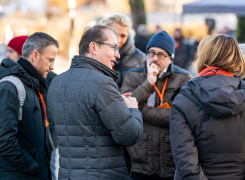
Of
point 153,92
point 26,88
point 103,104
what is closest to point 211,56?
point 103,104

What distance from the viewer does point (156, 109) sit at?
2998 millimetres

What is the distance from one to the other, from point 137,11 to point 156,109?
965 centimetres

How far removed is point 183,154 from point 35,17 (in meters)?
31.6

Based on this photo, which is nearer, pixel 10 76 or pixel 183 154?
pixel 183 154

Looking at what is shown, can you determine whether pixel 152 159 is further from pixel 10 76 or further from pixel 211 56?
pixel 10 76

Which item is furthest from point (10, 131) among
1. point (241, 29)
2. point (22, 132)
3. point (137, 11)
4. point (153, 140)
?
point (241, 29)

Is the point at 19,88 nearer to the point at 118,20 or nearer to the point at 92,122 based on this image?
the point at 92,122

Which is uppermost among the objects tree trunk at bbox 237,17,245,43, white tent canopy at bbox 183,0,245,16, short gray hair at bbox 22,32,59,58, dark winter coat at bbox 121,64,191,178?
short gray hair at bbox 22,32,59,58

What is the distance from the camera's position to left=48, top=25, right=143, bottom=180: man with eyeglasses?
2049mm

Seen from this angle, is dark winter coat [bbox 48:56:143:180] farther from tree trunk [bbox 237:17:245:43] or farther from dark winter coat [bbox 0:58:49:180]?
tree trunk [bbox 237:17:245:43]

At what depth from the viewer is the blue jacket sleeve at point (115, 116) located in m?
2.03

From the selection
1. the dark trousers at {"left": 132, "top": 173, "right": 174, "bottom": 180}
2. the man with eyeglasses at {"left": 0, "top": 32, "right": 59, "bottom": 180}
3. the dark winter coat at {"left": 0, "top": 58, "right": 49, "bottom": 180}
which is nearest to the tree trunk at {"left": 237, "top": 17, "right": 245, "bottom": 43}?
the dark trousers at {"left": 132, "top": 173, "right": 174, "bottom": 180}

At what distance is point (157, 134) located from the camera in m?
3.00

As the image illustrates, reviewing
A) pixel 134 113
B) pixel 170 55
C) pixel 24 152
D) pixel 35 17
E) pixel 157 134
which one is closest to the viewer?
pixel 134 113
